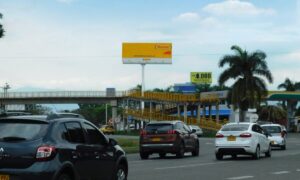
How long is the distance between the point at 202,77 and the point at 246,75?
2658 inches

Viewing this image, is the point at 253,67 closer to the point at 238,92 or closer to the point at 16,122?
the point at 238,92

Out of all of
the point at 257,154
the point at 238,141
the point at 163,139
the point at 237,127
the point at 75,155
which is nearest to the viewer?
the point at 75,155

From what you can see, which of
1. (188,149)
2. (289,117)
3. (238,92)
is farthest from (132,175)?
(289,117)

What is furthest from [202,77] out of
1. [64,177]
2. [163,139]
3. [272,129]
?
[64,177]

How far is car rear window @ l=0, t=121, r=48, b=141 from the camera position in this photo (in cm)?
1029

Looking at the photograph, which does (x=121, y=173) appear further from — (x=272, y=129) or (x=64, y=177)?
(x=272, y=129)

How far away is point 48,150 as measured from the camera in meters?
10.1

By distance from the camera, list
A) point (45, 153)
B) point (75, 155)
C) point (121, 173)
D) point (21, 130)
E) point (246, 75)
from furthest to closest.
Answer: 1. point (246, 75)
2. point (121, 173)
3. point (75, 155)
4. point (21, 130)
5. point (45, 153)

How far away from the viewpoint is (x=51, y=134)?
34.2 feet

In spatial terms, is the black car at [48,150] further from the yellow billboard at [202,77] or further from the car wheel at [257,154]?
the yellow billboard at [202,77]

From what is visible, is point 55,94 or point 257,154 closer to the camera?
point 257,154

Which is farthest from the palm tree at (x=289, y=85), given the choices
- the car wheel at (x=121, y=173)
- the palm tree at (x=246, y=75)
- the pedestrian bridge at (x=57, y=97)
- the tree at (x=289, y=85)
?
the car wheel at (x=121, y=173)

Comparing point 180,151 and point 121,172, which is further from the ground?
point 121,172

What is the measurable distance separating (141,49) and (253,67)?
141 ft
